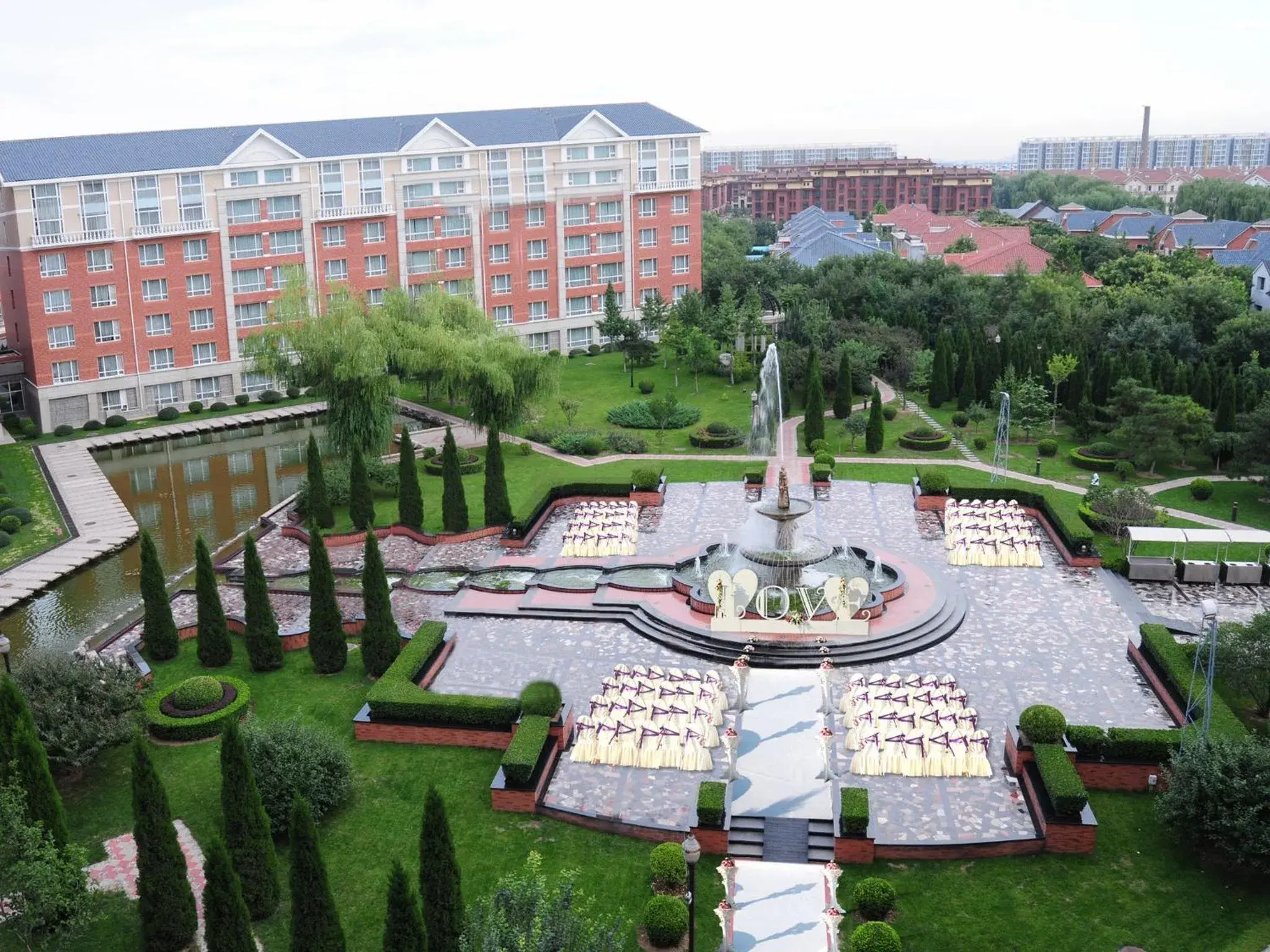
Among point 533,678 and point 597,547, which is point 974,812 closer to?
point 533,678

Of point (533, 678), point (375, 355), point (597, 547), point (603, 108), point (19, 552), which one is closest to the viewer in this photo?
point (533, 678)

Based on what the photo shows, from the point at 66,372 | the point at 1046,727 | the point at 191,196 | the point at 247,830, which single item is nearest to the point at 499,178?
the point at 191,196

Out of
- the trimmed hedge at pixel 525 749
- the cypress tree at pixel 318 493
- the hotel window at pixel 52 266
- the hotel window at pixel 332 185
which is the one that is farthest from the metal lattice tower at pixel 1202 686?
the hotel window at pixel 52 266

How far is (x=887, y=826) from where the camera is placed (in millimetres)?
20859

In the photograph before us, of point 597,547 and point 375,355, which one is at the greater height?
point 375,355

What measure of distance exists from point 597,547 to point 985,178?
142953mm

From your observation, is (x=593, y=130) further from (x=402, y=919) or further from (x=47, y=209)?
(x=402, y=919)

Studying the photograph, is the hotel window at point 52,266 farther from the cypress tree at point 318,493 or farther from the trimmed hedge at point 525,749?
the trimmed hedge at point 525,749

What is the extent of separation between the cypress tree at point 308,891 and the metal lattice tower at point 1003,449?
3110 cm

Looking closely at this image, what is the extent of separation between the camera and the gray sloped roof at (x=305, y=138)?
53.1 m

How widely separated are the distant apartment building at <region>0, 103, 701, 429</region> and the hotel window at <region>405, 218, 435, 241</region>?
101 mm

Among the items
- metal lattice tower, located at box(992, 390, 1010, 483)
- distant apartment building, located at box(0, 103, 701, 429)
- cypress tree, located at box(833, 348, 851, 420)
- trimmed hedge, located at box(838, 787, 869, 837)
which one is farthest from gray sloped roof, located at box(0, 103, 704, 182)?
trimmed hedge, located at box(838, 787, 869, 837)

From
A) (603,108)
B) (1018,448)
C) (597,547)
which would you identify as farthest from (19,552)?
(603,108)

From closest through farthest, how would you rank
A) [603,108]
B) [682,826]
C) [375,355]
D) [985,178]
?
1. [682,826]
2. [375,355]
3. [603,108]
4. [985,178]
